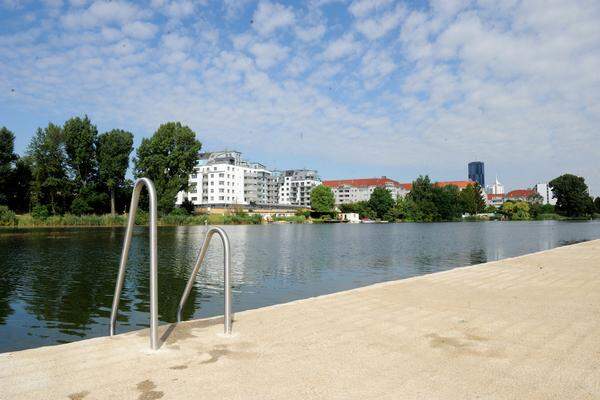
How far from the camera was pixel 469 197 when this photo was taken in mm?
156750

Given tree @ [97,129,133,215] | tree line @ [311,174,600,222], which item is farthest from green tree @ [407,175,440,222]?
tree @ [97,129,133,215]

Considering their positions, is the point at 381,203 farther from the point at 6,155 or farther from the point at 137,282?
the point at 137,282

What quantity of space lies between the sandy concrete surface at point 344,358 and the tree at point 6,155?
6793 centimetres

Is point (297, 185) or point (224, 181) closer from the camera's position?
point (224, 181)

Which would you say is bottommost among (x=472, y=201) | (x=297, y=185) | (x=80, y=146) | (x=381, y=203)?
(x=381, y=203)

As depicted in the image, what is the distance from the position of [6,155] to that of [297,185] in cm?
11859

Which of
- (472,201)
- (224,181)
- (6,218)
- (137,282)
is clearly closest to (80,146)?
(6,218)

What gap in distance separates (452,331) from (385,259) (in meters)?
17.9

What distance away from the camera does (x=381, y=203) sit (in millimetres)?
132875

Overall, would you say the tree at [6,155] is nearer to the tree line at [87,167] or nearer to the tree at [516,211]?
the tree line at [87,167]

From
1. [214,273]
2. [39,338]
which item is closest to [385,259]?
[214,273]

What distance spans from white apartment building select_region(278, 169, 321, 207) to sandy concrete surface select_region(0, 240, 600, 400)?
537 feet

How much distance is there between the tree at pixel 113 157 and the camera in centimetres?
6675

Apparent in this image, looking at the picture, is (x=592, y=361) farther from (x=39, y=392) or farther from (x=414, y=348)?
(x=39, y=392)
